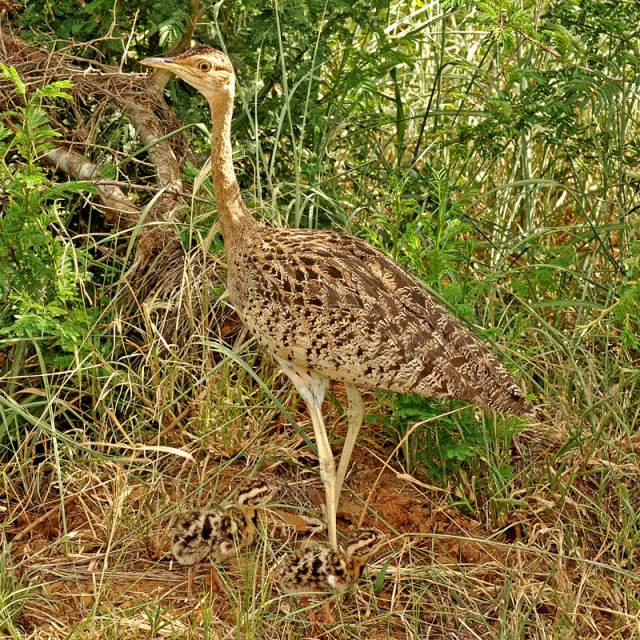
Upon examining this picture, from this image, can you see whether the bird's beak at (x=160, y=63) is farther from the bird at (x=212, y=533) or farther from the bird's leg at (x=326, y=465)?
the bird at (x=212, y=533)

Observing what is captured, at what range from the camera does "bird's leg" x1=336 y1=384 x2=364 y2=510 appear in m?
4.69

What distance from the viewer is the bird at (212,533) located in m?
4.28

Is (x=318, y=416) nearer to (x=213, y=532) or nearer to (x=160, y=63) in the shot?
(x=213, y=532)

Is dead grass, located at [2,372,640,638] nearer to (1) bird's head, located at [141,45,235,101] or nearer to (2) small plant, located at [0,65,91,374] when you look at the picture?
(2) small plant, located at [0,65,91,374]

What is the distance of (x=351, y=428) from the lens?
4.74m

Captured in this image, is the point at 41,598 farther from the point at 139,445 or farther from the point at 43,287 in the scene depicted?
the point at 43,287

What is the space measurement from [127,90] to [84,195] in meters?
0.55

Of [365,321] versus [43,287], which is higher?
[365,321]

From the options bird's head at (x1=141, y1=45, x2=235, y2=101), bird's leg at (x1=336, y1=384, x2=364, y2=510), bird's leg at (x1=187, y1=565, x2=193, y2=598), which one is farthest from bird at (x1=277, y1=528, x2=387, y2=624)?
bird's head at (x1=141, y1=45, x2=235, y2=101)

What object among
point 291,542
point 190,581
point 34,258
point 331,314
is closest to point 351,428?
point 291,542

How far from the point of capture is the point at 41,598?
4117 millimetres

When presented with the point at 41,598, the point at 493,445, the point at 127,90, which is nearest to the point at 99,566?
the point at 41,598

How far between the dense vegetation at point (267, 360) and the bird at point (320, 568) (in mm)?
168

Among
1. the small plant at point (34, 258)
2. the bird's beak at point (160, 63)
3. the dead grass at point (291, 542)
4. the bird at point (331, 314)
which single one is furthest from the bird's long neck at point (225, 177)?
the dead grass at point (291, 542)
